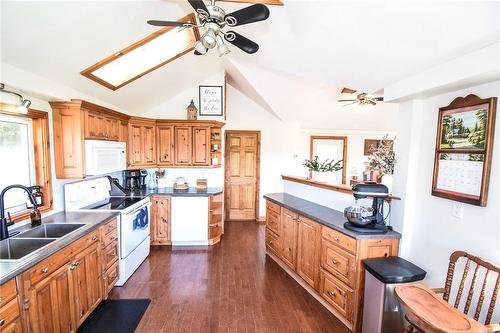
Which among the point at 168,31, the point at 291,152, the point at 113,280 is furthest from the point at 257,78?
the point at 113,280

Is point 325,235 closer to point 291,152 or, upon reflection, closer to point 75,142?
point 75,142

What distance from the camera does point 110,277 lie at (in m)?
2.66

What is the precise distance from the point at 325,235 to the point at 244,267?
1490 mm

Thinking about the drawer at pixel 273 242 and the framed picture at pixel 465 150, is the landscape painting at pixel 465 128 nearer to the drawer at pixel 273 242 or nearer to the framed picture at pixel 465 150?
the framed picture at pixel 465 150

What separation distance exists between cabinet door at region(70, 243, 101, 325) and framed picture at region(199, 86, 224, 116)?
292 cm

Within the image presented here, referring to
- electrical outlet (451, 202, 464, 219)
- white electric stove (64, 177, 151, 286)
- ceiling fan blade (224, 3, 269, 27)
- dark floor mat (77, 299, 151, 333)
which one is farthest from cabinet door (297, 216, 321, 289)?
white electric stove (64, 177, 151, 286)

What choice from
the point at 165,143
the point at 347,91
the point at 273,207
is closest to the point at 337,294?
the point at 273,207

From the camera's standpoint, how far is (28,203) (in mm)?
2283

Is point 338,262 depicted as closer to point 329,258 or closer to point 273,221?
point 329,258

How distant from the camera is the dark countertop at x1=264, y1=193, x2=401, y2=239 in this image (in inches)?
83.9

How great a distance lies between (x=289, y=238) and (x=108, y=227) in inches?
86.3

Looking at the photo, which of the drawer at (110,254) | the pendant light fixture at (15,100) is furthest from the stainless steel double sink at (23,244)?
the pendant light fixture at (15,100)

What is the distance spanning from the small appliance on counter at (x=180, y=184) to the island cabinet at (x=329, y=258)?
193 cm

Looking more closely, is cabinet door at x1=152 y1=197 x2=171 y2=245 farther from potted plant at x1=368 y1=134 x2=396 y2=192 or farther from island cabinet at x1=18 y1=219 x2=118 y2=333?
potted plant at x1=368 y1=134 x2=396 y2=192
